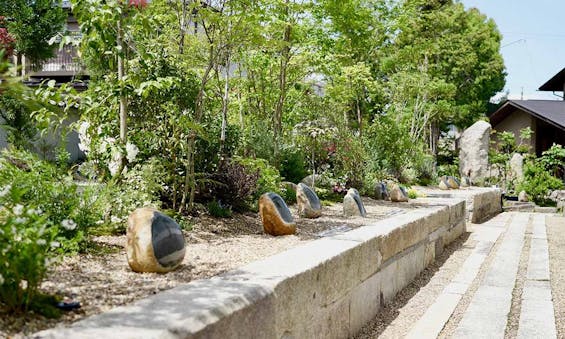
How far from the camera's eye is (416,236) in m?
5.71

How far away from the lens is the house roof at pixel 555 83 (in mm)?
26766

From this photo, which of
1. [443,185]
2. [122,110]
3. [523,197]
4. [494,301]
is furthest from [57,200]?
[523,197]

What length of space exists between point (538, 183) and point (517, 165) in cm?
197

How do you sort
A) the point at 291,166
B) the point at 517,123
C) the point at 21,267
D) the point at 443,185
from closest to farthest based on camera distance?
the point at 21,267
the point at 291,166
the point at 443,185
the point at 517,123

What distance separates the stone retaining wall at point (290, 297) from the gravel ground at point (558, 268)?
53.2 inches

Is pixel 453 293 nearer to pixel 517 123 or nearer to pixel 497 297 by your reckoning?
pixel 497 297

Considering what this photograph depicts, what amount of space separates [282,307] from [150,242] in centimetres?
81

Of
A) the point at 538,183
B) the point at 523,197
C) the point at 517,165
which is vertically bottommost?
the point at 523,197

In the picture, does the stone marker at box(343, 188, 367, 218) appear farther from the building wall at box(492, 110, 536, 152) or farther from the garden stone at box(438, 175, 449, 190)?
the building wall at box(492, 110, 536, 152)

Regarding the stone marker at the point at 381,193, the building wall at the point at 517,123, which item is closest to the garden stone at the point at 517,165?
the building wall at the point at 517,123

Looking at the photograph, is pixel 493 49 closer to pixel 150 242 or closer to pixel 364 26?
pixel 364 26

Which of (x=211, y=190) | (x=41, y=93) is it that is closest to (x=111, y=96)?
(x=41, y=93)

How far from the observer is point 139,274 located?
2918 mm

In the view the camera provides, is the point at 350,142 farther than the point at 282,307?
Yes
